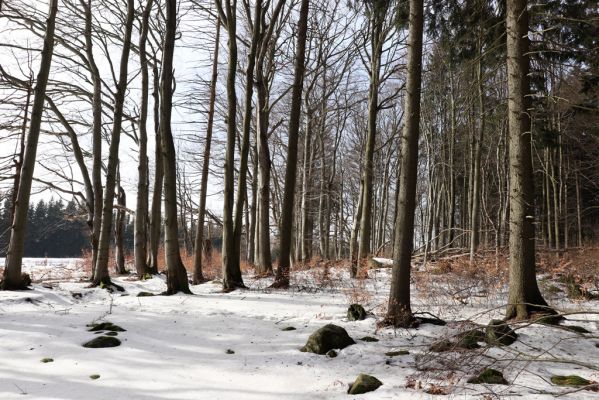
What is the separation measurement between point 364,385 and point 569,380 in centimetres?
211

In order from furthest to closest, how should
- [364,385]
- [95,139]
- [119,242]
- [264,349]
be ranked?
1. [119,242]
2. [95,139]
3. [264,349]
4. [364,385]

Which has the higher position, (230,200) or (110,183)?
(110,183)

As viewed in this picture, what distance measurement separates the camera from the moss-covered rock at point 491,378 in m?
4.23

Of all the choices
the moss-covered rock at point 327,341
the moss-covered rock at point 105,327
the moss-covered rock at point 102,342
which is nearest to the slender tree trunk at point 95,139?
the moss-covered rock at point 105,327

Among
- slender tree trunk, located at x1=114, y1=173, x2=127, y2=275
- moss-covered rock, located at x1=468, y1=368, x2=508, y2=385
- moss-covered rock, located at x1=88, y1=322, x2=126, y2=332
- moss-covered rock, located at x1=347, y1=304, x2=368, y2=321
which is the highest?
slender tree trunk, located at x1=114, y1=173, x2=127, y2=275

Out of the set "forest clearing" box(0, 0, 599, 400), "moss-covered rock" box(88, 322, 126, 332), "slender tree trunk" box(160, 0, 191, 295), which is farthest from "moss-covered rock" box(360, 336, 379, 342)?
"slender tree trunk" box(160, 0, 191, 295)

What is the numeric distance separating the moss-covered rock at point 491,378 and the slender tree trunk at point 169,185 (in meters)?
6.27

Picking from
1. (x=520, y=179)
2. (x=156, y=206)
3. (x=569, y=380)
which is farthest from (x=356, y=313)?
(x=156, y=206)

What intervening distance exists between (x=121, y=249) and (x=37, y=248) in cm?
3692

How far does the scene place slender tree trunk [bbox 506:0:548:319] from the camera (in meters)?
5.90

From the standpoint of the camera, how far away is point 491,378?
4.27 meters

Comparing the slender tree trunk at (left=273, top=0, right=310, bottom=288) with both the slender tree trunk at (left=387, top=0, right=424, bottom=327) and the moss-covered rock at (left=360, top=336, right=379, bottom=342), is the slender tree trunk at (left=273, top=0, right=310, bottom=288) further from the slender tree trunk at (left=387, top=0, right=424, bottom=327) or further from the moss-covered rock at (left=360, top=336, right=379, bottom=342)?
the moss-covered rock at (left=360, top=336, right=379, bottom=342)

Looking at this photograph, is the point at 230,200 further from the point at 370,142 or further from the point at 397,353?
the point at 397,353

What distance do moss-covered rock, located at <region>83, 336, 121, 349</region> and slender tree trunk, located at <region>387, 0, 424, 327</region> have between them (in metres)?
3.81
